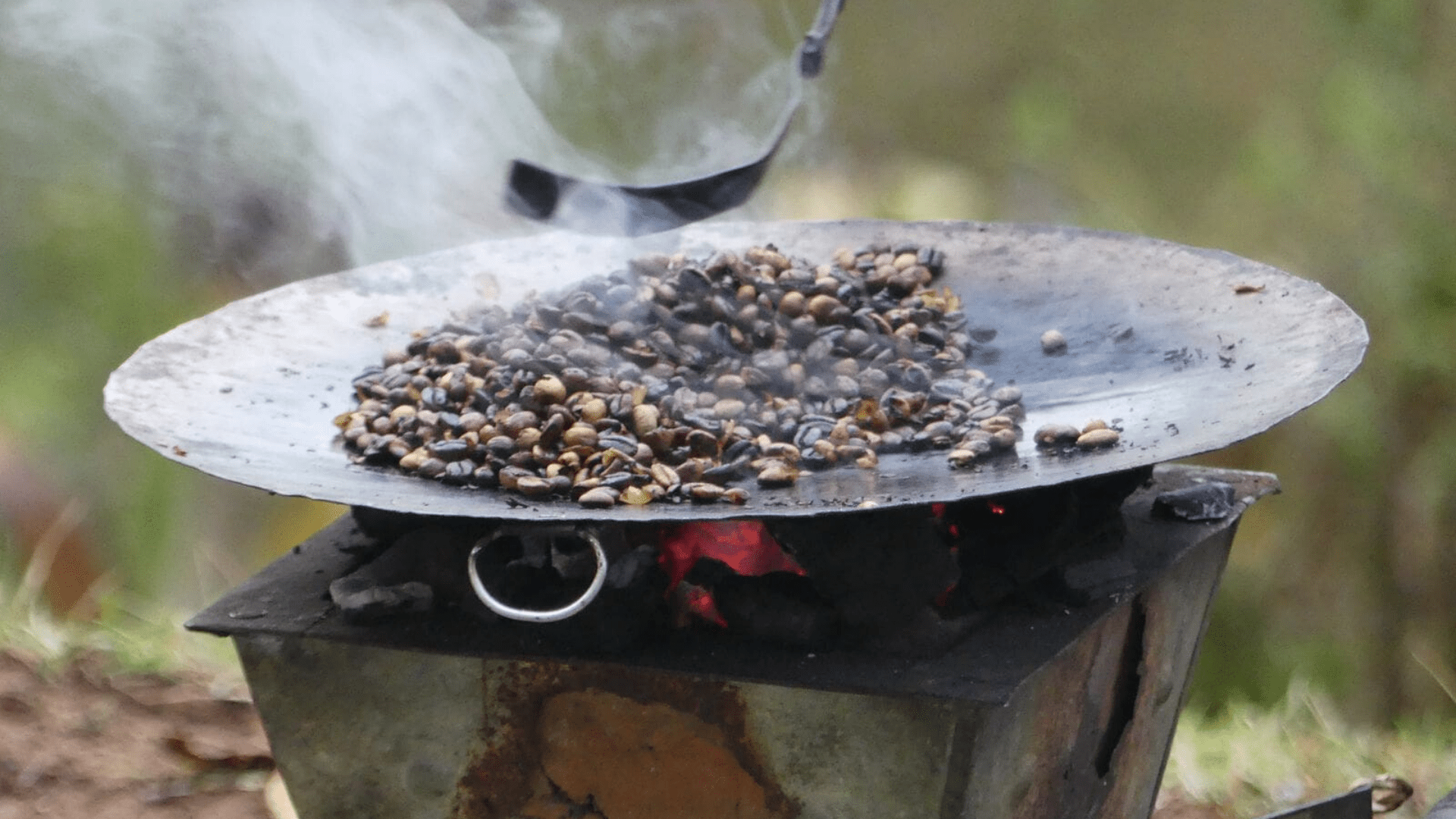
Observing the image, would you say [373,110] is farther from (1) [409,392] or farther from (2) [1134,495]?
(2) [1134,495]

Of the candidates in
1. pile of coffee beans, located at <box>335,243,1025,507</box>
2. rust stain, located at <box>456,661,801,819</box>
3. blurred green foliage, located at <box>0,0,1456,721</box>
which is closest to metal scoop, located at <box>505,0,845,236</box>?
pile of coffee beans, located at <box>335,243,1025,507</box>

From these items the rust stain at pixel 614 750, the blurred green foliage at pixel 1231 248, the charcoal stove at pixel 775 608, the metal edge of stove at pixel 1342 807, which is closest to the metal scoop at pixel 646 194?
the charcoal stove at pixel 775 608

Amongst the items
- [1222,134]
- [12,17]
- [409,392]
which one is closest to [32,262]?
[12,17]

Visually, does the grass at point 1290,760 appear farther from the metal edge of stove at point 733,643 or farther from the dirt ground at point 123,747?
the dirt ground at point 123,747

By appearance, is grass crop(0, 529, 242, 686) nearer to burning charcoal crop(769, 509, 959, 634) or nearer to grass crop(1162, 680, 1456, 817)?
burning charcoal crop(769, 509, 959, 634)

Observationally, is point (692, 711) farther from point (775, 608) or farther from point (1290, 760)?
point (1290, 760)

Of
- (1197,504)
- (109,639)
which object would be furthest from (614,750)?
(109,639)
